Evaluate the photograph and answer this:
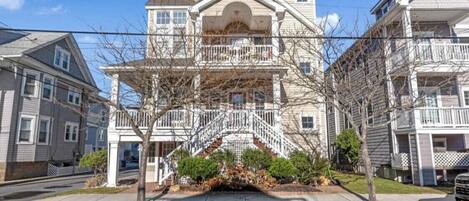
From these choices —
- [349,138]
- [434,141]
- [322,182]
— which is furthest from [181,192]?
[434,141]

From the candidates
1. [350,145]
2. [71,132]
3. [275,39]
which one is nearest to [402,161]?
[350,145]

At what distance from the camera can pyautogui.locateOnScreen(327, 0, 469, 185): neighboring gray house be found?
15.0m

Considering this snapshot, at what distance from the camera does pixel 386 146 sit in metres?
18.1

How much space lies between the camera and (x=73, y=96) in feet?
95.4

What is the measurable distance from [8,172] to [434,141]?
82.5 ft

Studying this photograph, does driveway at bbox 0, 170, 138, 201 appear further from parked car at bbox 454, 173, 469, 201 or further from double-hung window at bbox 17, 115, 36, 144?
parked car at bbox 454, 173, 469, 201

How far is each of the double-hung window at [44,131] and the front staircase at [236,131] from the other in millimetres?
13981

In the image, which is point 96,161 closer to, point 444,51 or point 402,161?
point 402,161

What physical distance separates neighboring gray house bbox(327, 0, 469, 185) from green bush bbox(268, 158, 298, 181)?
14.0 ft

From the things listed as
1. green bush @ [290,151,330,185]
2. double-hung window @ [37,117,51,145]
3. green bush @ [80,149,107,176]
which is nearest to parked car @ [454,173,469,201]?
green bush @ [290,151,330,185]

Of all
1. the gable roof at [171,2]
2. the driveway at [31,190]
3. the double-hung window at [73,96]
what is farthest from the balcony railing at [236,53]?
the double-hung window at [73,96]

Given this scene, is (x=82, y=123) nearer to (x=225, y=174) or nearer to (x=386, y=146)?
(x=225, y=174)

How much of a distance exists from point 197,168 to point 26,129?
16.2 m

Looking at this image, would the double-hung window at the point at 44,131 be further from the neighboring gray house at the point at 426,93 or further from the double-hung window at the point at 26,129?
the neighboring gray house at the point at 426,93
